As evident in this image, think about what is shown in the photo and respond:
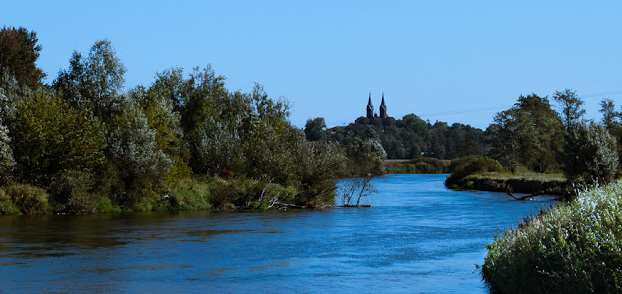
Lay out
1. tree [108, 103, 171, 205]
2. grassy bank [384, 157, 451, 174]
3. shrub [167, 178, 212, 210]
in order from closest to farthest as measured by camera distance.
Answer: tree [108, 103, 171, 205], shrub [167, 178, 212, 210], grassy bank [384, 157, 451, 174]

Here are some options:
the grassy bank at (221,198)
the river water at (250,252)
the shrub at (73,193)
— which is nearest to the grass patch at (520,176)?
the grassy bank at (221,198)

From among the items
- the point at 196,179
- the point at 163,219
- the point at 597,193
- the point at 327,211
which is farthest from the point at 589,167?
the point at 597,193

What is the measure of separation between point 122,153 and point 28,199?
8016mm

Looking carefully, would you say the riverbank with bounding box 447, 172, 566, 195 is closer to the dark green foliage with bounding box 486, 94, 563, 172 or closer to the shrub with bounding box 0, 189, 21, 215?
the dark green foliage with bounding box 486, 94, 563, 172

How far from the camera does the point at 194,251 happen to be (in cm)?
3606

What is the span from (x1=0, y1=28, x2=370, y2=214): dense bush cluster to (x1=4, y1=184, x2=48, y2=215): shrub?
0.07 m

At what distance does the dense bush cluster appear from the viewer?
5781cm

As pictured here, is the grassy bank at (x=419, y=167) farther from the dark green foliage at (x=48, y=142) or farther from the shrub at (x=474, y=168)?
the dark green foliage at (x=48, y=142)

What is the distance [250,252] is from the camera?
3559 centimetres

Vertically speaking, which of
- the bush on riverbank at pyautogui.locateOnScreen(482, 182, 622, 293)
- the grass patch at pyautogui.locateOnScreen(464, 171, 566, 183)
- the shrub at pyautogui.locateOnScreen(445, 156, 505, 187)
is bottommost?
the bush on riverbank at pyautogui.locateOnScreen(482, 182, 622, 293)

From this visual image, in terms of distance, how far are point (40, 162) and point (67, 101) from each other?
7.92 m

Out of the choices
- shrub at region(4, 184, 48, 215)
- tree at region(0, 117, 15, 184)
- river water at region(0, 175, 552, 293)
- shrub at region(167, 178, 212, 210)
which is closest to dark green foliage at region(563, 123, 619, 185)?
river water at region(0, 175, 552, 293)

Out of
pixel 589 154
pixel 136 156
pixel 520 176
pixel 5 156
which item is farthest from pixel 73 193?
pixel 520 176

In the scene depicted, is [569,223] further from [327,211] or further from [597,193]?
[327,211]
